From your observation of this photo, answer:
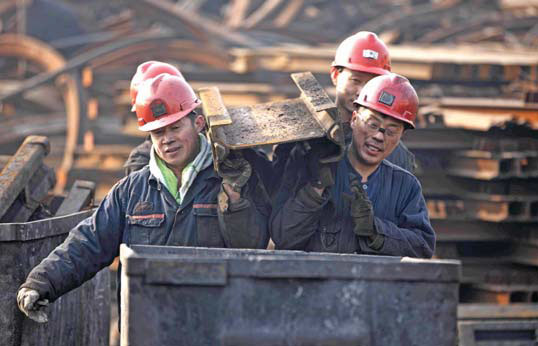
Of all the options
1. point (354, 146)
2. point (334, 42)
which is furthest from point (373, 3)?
point (354, 146)

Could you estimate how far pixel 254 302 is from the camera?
289cm

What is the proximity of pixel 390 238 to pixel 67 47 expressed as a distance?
824cm

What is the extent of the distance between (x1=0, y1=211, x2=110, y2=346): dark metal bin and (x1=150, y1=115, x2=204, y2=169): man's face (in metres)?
0.55

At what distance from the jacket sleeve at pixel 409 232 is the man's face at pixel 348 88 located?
0.73m

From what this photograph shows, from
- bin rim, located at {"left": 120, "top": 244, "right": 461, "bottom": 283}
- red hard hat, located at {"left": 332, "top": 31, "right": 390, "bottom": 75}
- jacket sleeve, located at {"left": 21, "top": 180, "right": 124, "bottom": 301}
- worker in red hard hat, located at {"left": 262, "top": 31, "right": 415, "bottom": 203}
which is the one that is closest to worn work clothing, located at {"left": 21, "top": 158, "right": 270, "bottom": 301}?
jacket sleeve, located at {"left": 21, "top": 180, "right": 124, "bottom": 301}

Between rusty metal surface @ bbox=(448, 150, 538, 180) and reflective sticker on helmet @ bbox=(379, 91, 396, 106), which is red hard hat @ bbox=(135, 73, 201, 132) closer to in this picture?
reflective sticker on helmet @ bbox=(379, 91, 396, 106)

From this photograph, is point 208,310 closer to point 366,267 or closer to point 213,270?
point 213,270

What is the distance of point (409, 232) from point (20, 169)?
1.78m

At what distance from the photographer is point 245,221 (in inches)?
147

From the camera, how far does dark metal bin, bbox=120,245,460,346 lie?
2.88 meters

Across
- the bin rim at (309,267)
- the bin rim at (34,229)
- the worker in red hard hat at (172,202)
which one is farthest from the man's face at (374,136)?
the bin rim at (34,229)

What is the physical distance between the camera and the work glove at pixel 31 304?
11.3 ft

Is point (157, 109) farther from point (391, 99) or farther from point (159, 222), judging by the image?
point (391, 99)

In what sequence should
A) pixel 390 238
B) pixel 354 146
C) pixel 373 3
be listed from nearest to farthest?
pixel 390 238 < pixel 354 146 < pixel 373 3
